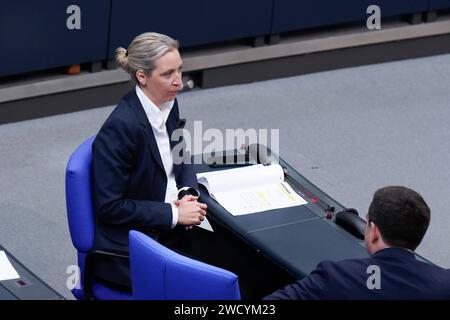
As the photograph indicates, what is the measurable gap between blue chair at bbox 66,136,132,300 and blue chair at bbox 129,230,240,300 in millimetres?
365

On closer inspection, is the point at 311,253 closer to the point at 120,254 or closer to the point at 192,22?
the point at 120,254

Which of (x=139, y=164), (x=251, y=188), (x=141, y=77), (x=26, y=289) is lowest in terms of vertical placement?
(x=26, y=289)

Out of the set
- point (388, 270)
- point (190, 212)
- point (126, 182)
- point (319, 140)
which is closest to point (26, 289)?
point (126, 182)

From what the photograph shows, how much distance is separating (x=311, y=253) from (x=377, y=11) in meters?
3.45

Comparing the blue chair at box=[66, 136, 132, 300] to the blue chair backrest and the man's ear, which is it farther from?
the man's ear

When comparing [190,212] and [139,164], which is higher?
[139,164]

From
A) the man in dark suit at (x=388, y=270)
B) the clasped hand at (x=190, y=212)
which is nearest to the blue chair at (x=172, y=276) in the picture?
the man in dark suit at (x=388, y=270)

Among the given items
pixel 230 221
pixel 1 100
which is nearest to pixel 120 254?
pixel 230 221

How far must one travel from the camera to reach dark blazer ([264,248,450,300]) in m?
3.05

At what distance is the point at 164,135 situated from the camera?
3.89 meters

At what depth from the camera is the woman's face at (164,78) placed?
3.79 metres

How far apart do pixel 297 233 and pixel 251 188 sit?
1.11 feet

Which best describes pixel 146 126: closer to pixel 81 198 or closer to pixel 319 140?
pixel 81 198
